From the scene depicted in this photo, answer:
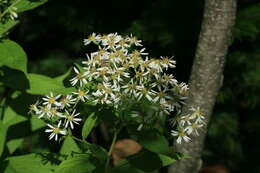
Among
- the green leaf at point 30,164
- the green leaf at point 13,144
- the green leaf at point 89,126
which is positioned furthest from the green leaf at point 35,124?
the green leaf at point 89,126

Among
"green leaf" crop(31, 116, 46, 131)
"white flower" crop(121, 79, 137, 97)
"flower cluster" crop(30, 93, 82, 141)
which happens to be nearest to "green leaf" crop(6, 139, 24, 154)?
"green leaf" crop(31, 116, 46, 131)

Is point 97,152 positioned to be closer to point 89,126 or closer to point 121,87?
point 89,126

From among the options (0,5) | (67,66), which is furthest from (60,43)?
(0,5)

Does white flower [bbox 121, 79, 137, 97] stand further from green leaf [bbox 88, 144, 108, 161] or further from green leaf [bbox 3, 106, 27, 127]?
green leaf [bbox 3, 106, 27, 127]

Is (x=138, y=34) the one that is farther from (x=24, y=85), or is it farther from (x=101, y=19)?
(x=24, y=85)

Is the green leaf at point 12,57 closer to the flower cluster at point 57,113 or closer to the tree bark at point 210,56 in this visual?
the flower cluster at point 57,113

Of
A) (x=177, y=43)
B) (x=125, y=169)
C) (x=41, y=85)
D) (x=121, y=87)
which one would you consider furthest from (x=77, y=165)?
(x=177, y=43)
